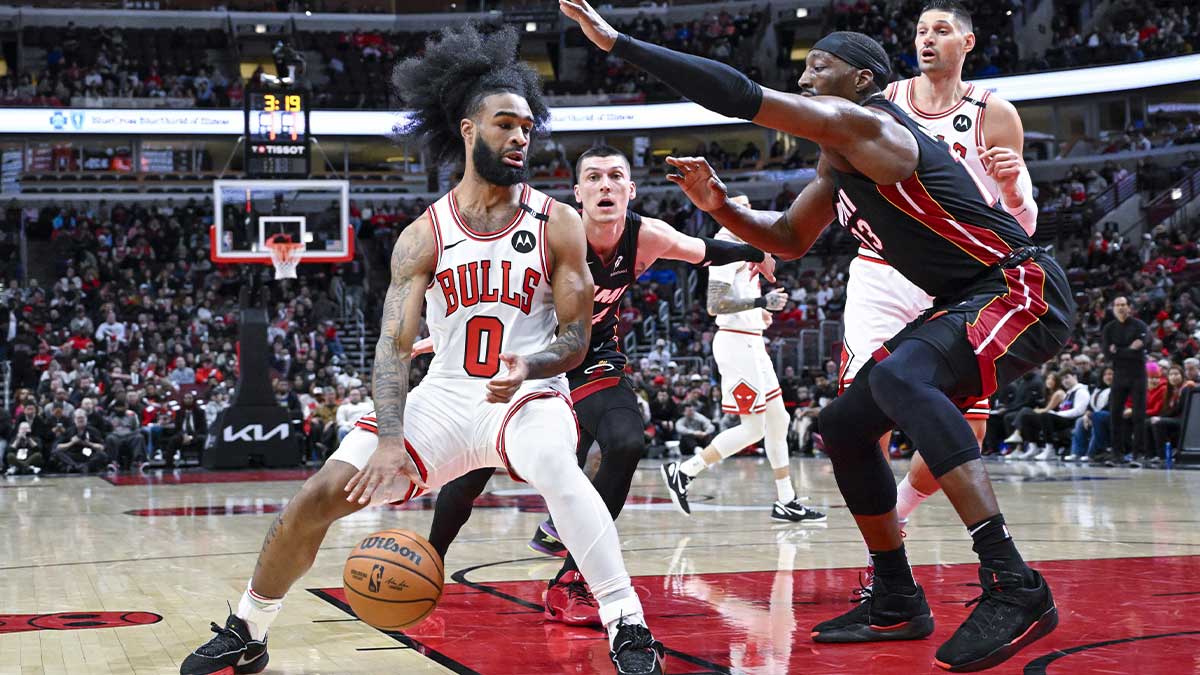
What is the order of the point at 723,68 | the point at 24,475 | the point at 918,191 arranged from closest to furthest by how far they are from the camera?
the point at 723,68
the point at 918,191
the point at 24,475

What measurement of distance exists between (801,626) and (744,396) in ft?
15.8

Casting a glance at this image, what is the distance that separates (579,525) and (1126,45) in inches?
1280

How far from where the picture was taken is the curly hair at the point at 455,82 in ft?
16.3

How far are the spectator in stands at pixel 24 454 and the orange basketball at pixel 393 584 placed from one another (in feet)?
49.9

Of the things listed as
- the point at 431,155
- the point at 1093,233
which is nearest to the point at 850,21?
the point at 1093,233

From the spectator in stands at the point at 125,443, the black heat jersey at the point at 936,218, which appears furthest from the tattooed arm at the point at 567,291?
the spectator in stands at the point at 125,443

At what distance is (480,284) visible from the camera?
4.66 m

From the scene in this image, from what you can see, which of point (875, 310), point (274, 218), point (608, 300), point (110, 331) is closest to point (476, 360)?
point (608, 300)

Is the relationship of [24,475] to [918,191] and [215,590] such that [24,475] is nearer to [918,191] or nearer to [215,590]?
[215,590]

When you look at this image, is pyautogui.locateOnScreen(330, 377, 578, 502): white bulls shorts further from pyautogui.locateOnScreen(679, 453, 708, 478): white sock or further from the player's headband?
pyautogui.locateOnScreen(679, 453, 708, 478): white sock

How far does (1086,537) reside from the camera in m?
8.16

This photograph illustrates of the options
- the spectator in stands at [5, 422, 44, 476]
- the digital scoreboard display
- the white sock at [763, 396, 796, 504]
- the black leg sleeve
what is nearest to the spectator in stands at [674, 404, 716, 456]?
the digital scoreboard display

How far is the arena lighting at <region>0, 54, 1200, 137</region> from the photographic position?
1272 inches

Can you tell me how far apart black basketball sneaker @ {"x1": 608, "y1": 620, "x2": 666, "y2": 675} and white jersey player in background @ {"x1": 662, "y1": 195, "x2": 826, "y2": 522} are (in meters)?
5.22
